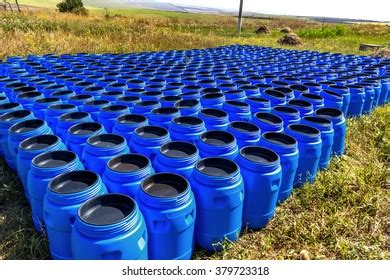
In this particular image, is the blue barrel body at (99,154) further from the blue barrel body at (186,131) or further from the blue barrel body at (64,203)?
the blue barrel body at (186,131)

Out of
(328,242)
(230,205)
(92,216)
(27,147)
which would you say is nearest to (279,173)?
(230,205)

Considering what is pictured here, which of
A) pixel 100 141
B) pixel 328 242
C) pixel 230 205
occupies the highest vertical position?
pixel 100 141

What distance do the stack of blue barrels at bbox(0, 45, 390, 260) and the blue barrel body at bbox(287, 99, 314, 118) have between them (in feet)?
0.09

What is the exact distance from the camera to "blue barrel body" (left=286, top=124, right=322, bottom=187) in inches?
156

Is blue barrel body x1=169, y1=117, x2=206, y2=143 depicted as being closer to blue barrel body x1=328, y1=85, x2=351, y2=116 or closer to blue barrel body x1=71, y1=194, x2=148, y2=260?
blue barrel body x1=71, y1=194, x2=148, y2=260

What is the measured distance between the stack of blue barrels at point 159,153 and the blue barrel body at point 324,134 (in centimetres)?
2

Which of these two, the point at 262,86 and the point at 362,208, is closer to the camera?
the point at 362,208

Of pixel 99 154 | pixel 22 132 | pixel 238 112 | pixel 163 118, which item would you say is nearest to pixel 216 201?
pixel 99 154

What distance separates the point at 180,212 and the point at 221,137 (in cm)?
145

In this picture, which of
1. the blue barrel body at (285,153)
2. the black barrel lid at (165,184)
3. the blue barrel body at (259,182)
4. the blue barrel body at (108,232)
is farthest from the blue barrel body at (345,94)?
the blue barrel body at (108,232)

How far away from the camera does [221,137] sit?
3.79m

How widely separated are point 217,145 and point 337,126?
238 centimetres

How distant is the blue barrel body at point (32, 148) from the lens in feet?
11.0

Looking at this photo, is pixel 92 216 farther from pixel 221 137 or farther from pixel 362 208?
pixel 362 208
